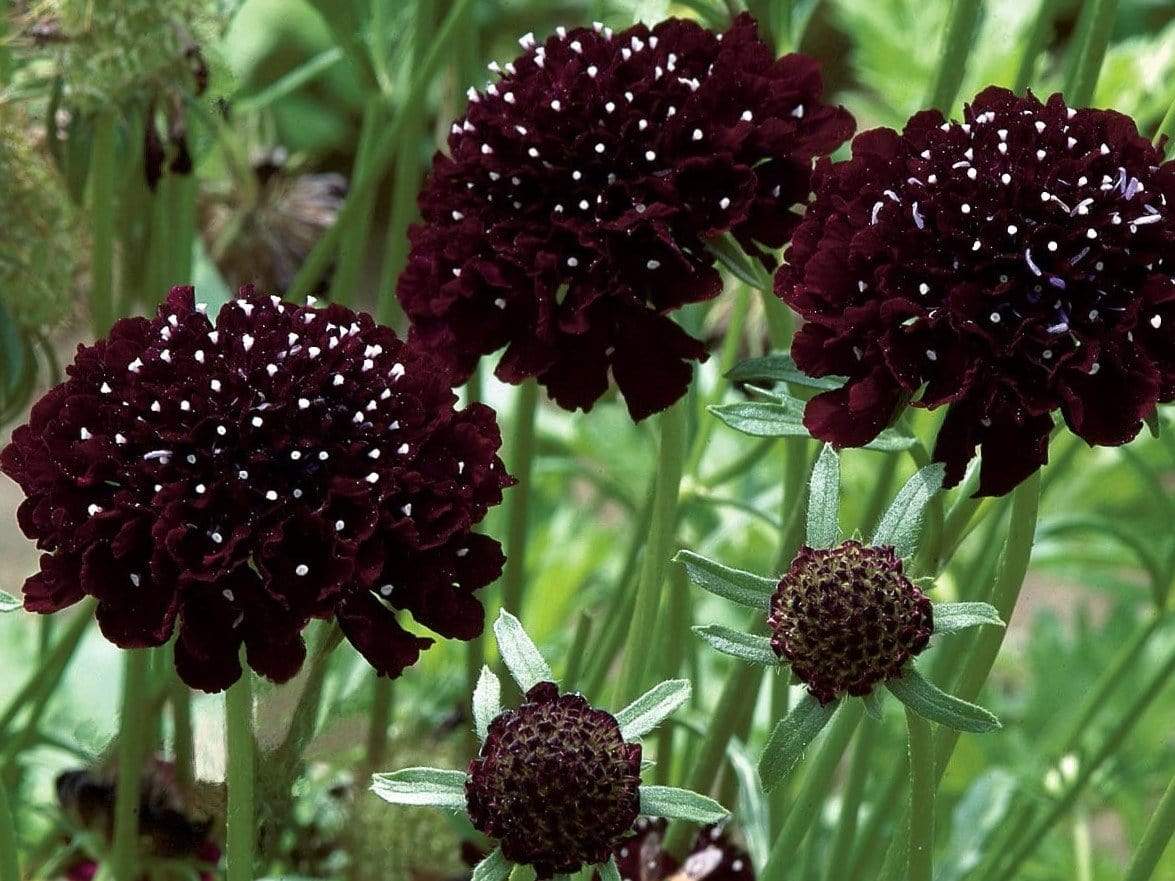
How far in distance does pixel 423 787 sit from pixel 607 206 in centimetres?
18

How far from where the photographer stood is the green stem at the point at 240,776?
17.6 inches

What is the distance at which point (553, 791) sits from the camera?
16.3 inches

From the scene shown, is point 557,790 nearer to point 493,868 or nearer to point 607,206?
point 493,868

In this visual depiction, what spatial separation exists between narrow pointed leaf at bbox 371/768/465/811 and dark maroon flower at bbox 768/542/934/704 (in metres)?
0.09

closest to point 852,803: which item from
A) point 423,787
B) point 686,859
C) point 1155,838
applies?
point 686,859

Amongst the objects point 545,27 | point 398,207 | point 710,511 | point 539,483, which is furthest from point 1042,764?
point 545,27

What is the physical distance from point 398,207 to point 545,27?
2.65 m

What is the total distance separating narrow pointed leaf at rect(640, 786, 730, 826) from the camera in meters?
0.42

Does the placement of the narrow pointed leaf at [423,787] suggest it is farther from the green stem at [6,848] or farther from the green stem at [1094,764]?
the green stem at [1094,764]

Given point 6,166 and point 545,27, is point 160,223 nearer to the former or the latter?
point 6,166

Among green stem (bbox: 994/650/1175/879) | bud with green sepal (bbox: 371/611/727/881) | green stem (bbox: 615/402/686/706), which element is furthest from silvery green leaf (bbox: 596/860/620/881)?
green stem (bbox: 994/650/1175/879)

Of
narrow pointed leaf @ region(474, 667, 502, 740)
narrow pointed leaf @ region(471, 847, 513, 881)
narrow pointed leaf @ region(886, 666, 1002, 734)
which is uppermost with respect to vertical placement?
narrow pointed leaf @ region(886, 666, 1002, 734)

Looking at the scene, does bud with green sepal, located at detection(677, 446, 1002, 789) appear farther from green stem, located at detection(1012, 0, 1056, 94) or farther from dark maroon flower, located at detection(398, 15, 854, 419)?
green stem, located at detection(1012, 0, 1056, 94)

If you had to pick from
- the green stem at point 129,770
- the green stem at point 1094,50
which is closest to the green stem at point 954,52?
the green stem at point 1094,50
